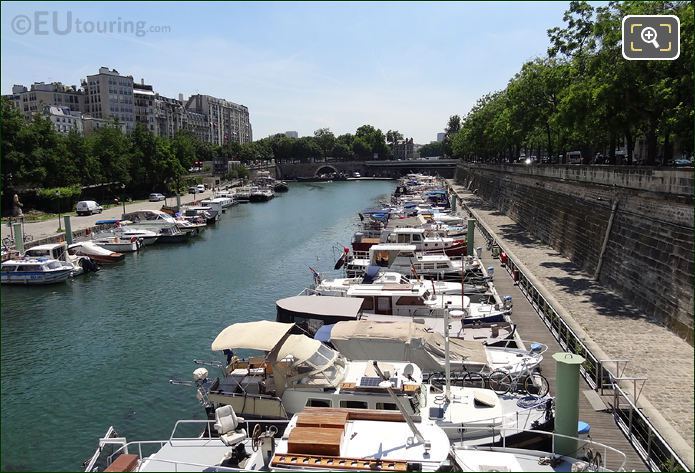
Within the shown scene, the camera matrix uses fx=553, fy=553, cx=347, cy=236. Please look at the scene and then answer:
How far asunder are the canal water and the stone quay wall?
20.2 metres

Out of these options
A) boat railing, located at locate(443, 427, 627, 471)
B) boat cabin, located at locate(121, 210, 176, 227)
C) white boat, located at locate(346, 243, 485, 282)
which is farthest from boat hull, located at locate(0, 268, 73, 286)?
boat railing, located at locate(443, 427, 627, 471)

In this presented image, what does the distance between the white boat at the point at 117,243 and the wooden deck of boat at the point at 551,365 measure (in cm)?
3606

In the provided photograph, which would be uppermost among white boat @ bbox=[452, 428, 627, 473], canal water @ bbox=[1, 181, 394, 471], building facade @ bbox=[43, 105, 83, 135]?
building facade @ bbox=[43, 105, 83, 135]

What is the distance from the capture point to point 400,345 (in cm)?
1972

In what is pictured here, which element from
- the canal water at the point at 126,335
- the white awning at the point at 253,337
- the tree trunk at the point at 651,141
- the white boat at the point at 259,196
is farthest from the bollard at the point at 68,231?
the white boat at the point at 259,196

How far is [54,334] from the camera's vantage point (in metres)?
31.2

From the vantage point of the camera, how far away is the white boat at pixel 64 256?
1778 inches

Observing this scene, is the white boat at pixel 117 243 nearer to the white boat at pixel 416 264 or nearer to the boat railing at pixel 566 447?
the white boat at pixel 416 264

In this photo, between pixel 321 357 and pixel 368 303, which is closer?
pixel 321 357

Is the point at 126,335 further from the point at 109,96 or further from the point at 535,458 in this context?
the point at 109,96

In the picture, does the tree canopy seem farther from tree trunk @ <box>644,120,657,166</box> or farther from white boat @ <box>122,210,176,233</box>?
white boat @ <box>122,210,176,233</box>

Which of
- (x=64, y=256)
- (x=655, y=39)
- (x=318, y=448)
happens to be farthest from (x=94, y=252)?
(x=655, y=39)

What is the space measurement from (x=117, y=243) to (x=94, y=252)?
6.41 meters

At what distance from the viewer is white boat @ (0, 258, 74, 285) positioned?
42125 millimetres
